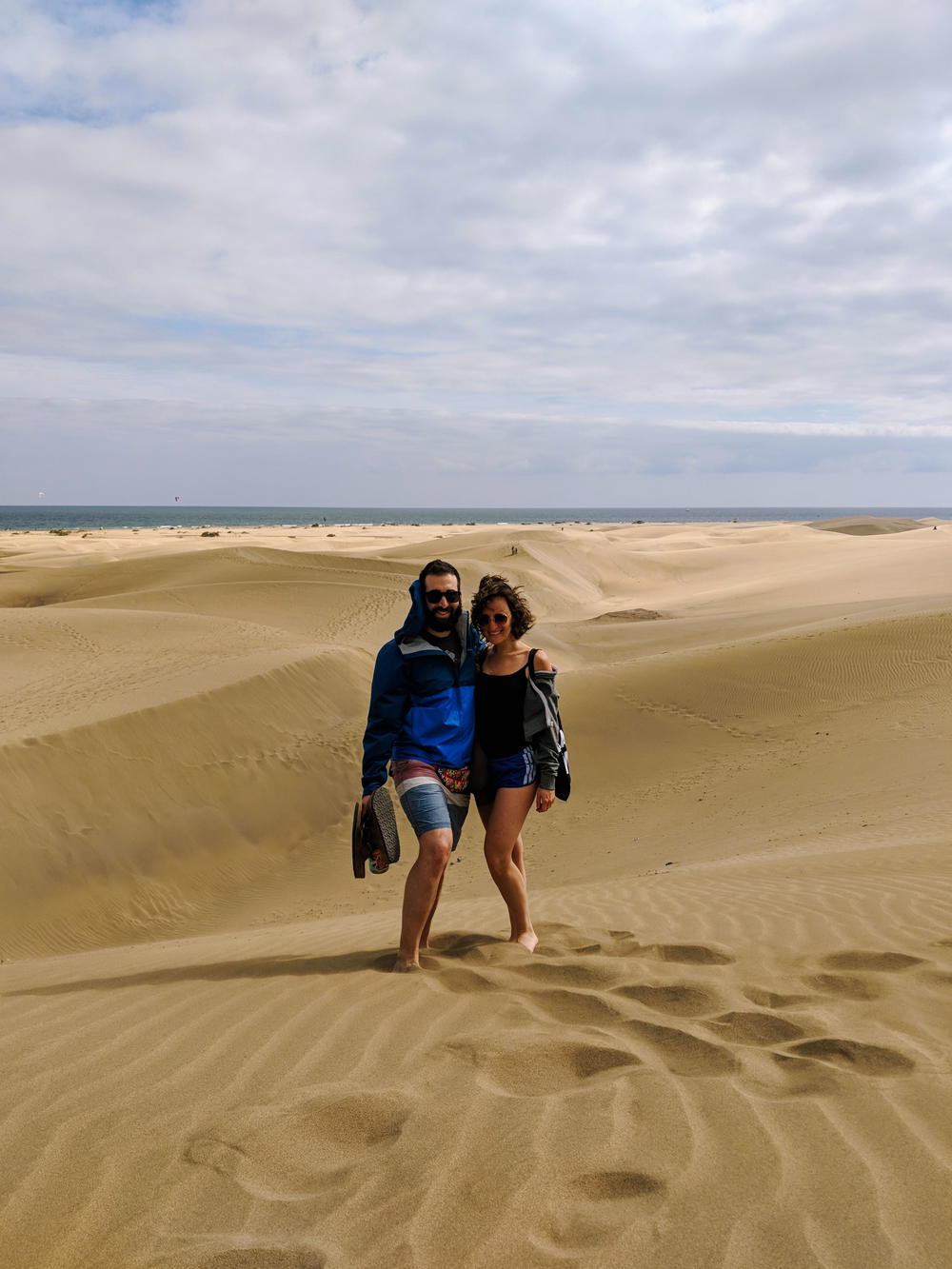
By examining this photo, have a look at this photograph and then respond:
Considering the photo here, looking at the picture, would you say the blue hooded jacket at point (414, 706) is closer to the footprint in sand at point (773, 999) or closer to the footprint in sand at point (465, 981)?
the footprint in sand at point (465, 981)

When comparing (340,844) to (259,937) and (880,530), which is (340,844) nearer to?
(259,937)

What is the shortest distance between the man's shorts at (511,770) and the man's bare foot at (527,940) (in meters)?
0.75

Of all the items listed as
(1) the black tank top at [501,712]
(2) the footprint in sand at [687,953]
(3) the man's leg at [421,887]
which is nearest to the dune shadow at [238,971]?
(3) the man's leg at [421,887]

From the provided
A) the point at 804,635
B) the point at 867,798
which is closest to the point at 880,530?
the point at 804,635

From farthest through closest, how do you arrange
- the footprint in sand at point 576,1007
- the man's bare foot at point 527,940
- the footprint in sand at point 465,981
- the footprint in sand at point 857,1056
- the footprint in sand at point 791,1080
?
1. the man's bare foot at point 527,940
2. the footprint in sand at point 465,981
3. the footprint in sand at point 576,1007
4. the footprint in sand at point 857,1056
5. the footprint in sand at point 791,1080

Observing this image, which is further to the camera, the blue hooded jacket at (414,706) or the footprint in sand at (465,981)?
the blue hooded jacket at (414,706)

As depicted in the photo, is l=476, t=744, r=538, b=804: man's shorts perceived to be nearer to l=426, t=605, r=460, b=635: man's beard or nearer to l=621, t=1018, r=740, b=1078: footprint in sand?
l=426, t=605, r=460, b=635: man's beard

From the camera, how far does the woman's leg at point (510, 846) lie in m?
4.32

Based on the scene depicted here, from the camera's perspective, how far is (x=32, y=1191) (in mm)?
2344

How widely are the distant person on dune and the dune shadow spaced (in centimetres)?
78

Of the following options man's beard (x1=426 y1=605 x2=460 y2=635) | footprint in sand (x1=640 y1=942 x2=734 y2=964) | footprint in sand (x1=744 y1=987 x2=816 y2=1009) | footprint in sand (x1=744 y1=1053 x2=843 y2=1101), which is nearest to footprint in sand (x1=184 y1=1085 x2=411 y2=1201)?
footprint in sand (x1=744 y1=1053 x2=843 y2=1101)

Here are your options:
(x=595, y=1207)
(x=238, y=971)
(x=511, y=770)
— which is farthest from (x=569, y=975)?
(x=595, y=1207)

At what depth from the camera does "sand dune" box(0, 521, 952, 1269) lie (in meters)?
2.20

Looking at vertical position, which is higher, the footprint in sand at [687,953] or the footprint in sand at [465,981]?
the footprint in sand at [465,981]
